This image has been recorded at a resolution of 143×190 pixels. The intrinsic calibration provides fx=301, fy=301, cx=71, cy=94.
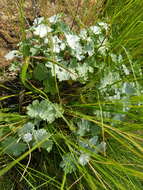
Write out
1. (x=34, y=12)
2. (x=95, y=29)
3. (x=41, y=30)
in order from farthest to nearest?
(x=34, y=12) → (x=95, y=29) → (x=41, y=30)

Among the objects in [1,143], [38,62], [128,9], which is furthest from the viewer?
[128,9]

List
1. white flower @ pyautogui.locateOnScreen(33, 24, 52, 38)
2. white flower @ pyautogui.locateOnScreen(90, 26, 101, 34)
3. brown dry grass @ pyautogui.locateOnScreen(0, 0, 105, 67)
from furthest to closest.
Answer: brown dry grass @ pyautogui.locateOnScreen(0, 0, 105, 67), white flower @ pyautogui.locateOnScreen(90, 26, 101, 34), white flower @ pyautogui.locateOnScreen(33, 24, 52, 38)

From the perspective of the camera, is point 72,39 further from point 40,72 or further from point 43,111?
point 43,111

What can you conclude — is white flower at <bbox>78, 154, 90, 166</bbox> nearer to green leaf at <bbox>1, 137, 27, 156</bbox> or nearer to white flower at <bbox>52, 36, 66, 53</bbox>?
green leaf at <bbox>1, 137, 27, 156</bbox>

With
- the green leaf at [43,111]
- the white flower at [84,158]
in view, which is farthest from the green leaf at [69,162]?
the green leaf at [43,111]

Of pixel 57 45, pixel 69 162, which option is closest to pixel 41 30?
pixel 57 45

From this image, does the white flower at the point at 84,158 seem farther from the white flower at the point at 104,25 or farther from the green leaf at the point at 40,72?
the white flower at the point at 104,25

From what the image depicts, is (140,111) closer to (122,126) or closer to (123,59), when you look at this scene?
(122,126)

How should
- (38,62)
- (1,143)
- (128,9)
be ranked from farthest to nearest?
(128,9) → (38,62) → (1,143)

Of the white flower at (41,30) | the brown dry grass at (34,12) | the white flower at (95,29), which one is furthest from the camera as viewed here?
the brown dry grass at (34,12)

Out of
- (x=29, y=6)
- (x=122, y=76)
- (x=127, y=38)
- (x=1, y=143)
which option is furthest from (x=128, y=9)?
(x=1, y=143)

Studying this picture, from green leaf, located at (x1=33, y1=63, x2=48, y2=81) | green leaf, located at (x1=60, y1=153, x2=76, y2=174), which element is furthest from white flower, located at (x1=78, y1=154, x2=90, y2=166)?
green leaf, located at (x1=33, y1=63, x2=48, y2=81)
